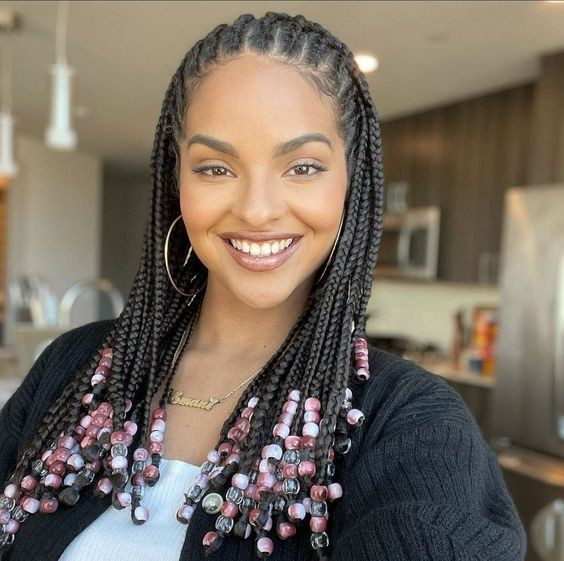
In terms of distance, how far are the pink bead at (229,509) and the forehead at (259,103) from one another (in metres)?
0.42

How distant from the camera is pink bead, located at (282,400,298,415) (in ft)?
2.51

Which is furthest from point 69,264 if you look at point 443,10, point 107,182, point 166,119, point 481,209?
point 166,119

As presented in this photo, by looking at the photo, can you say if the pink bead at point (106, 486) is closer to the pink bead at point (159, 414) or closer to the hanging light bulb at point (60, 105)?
the pink bead at point (159, 414)

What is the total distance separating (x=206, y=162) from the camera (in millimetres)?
795

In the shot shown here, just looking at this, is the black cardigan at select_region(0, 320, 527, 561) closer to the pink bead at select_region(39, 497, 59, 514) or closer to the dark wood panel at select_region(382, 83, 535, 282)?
the pink bead at select_region(39, 497, 59, 514)

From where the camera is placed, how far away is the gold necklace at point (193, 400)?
89cm

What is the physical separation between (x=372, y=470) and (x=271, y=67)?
0.48 meters

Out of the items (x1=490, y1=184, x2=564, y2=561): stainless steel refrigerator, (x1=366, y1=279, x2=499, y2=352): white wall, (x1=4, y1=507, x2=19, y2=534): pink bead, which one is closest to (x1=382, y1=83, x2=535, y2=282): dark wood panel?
(x1=366, y1=279, x2=499, y2=352): white wall

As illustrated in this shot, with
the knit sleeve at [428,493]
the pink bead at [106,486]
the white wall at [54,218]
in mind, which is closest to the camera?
the knit sleeve at [428,493]

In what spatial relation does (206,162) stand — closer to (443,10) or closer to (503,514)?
(503,514)

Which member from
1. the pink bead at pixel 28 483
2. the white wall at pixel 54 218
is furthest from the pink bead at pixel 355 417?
the white wall at pixel 54 218

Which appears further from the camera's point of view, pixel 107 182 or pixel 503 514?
pixel 107 182

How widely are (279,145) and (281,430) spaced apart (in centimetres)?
33

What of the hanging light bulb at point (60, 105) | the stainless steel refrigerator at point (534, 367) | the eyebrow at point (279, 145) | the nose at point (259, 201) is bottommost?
the stainless steel refrigerator at point (534, 367)
